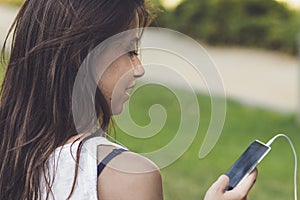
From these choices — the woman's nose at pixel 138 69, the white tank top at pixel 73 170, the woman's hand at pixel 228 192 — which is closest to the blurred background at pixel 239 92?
the woman's nose at pixel 138 69

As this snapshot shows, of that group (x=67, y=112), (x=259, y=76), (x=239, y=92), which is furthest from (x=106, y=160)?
(x=259, y=76)

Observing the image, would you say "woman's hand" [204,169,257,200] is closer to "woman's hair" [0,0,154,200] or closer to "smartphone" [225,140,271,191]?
"smartphone" [225,140,271,191]

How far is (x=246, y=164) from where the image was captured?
176cm

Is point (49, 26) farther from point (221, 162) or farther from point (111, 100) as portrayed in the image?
point (221, 162)

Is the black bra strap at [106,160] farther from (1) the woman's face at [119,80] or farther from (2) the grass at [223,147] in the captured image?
(2) the grass at [223,147]

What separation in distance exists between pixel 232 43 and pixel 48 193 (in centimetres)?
1070

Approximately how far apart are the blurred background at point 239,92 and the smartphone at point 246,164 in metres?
0.76

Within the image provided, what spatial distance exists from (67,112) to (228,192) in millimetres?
419

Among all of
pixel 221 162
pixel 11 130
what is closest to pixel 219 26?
pixel 221 162

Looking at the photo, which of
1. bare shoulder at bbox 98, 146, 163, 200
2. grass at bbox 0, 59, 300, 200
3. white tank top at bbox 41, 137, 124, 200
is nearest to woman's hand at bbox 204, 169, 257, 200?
bare shoulder at bbox 98, 146, 163, 200

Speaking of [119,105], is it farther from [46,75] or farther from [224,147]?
[224,147]

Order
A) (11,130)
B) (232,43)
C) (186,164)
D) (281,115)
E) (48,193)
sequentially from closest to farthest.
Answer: (48,193)
(11,130)
(186,164)
(281,115)
(232,43)

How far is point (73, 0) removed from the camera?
1.87 m

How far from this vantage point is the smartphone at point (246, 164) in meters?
1.74
